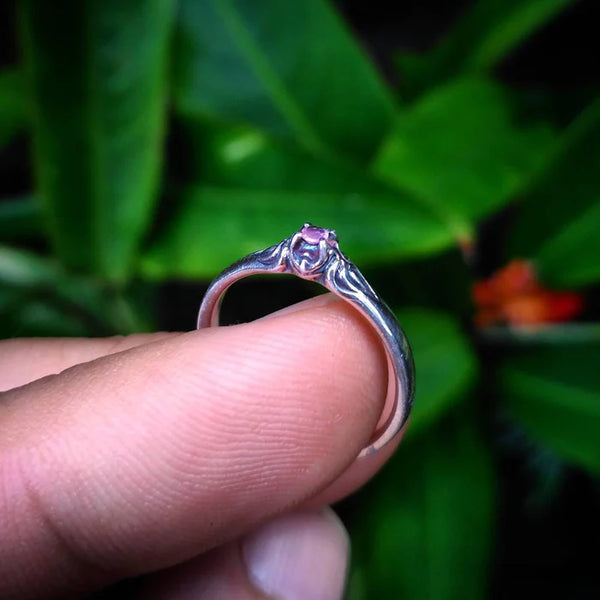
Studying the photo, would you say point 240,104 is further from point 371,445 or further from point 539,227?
point 371,445

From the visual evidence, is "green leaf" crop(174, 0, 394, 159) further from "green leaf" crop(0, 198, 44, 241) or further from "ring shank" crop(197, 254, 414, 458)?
"ring shank" crop(197, 254, 414, 458)

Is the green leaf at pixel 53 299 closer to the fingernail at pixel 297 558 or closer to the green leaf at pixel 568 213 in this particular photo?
the fingernail at pixel 297 558

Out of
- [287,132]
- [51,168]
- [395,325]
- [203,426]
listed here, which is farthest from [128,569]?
[287,132]

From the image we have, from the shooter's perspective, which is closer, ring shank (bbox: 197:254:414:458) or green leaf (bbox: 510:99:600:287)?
ring shank (bbox: 197:254:414:458)

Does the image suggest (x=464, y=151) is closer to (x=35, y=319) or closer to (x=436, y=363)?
(x=436, y=363)

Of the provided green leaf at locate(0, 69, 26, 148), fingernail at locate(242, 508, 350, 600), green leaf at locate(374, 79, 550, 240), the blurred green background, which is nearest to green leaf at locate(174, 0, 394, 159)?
the blurred green background

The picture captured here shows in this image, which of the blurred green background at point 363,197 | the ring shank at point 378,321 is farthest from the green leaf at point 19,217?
the ring shank at point 378,321

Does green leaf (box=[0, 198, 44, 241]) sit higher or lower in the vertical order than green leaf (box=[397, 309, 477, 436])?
higher

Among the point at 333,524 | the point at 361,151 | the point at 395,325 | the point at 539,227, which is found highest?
the point at 361,151
